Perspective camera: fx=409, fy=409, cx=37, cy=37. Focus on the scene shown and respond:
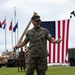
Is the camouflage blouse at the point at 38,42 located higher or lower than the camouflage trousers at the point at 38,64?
higher

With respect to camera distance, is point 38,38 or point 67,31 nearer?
point 38,38

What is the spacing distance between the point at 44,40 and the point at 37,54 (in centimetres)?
36

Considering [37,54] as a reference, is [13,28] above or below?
above

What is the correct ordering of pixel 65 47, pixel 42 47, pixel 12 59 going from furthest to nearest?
pixel 12 59 < pixel 65 47 < pixel 42 47

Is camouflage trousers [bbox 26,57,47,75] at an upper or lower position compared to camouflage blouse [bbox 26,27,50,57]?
lower

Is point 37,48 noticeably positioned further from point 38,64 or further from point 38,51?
point 38,64

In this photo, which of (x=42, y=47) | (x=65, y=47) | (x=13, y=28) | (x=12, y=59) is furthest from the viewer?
(x=13, y=28)

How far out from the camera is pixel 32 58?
9.21 metres

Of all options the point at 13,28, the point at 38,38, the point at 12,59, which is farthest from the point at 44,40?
the point at 13,28

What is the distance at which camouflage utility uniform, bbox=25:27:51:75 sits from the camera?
9.16 m

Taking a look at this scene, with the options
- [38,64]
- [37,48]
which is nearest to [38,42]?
[37,48]

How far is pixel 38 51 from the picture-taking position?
916 centimetres

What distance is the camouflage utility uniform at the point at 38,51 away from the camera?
30.0 feet

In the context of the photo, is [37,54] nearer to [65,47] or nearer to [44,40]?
[44,40]
